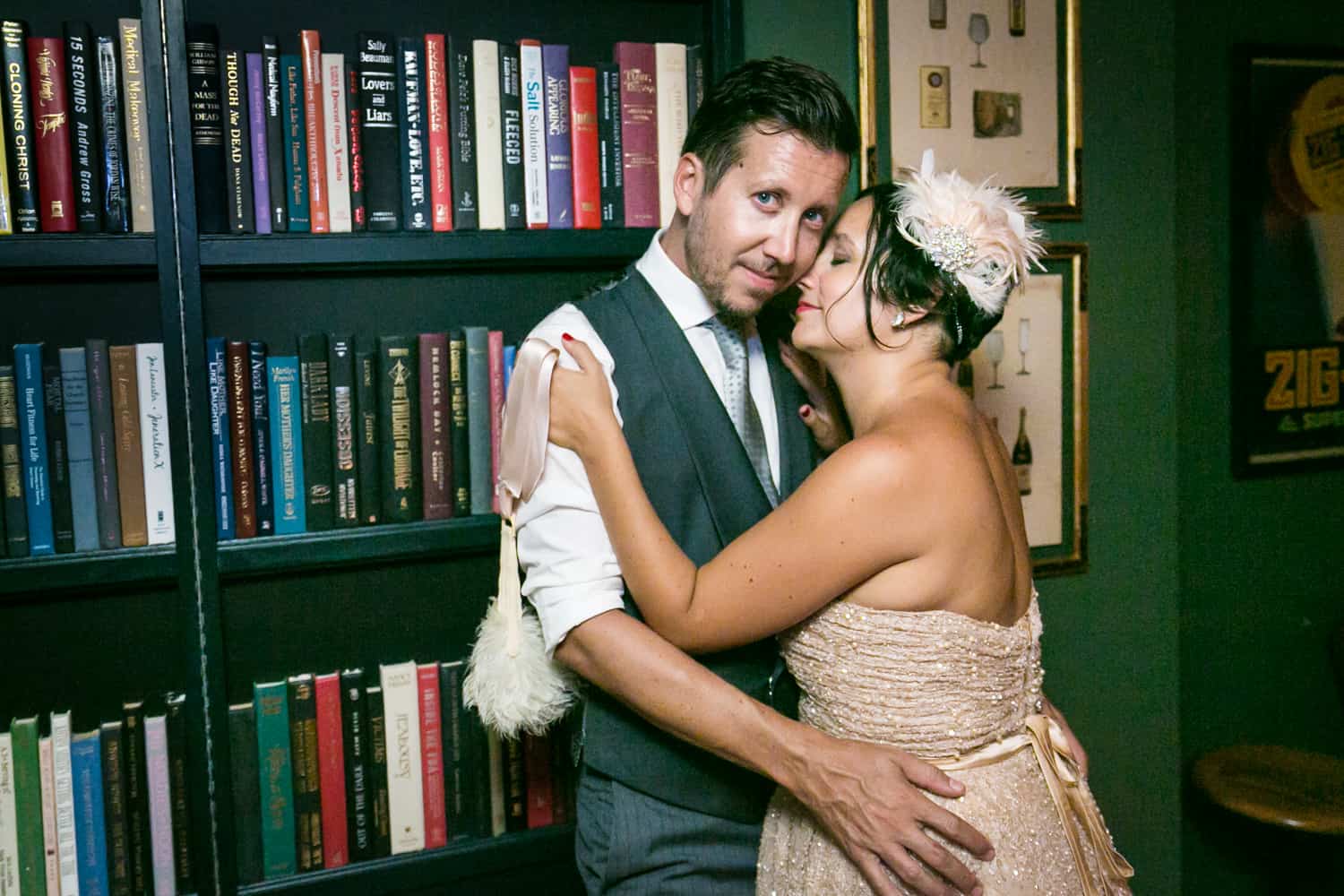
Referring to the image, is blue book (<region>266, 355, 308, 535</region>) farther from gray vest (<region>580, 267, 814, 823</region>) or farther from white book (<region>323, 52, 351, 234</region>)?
gray vest (<region>580, 267, 814, 823</region>)

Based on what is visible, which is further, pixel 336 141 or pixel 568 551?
pixel 336 141

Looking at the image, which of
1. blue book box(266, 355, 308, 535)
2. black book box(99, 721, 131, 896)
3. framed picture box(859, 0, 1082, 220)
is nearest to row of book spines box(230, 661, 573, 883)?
black book box(99, 721, 131, 896)

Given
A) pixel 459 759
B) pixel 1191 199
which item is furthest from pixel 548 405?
pixel 1191 199

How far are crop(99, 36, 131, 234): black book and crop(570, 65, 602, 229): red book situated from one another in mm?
677

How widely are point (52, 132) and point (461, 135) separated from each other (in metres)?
0.58

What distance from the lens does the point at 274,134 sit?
1.66 m

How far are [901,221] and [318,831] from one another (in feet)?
4.35

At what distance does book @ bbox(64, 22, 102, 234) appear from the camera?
1550 mm

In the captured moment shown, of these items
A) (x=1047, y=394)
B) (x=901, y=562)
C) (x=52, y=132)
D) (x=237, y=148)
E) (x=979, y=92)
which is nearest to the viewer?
(x=901, y=562)

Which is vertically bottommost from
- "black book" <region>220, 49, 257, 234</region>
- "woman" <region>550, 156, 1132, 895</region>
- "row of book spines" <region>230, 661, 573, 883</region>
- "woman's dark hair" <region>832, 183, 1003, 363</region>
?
"row of book spines" <region>230, 661, 573, 883</region>

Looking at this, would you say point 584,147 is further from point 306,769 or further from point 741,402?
point 306,769

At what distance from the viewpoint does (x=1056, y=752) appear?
1.56m

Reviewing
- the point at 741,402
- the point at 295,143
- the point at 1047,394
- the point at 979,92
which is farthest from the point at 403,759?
the point at 979,92

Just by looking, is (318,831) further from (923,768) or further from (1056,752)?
(1056,752)
